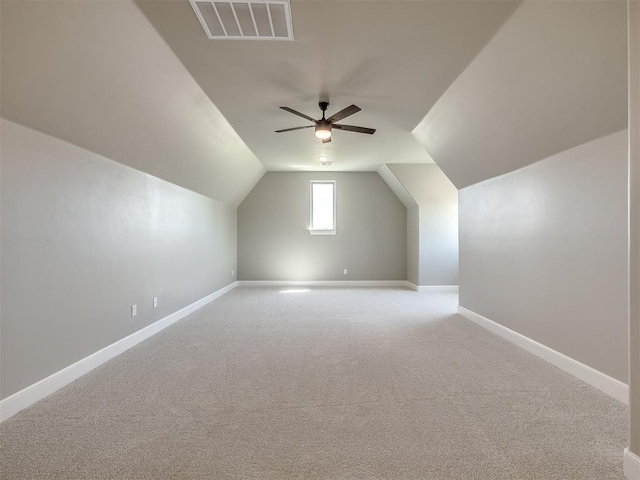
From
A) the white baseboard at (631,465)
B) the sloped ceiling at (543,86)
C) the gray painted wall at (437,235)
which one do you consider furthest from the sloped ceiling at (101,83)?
the gray painted wall at (437,235)

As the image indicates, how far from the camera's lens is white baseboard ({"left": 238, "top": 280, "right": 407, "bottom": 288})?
7770 mm

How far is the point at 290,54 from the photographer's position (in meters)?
2.65

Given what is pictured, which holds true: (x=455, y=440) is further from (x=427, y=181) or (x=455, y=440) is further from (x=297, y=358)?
(x=427, y=181)

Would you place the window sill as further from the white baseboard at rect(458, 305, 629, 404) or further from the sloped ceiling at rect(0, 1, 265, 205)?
the white baseboard at rect(458, 305, 629, 404)

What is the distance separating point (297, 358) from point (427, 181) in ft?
16.9

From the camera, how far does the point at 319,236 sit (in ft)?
25.9

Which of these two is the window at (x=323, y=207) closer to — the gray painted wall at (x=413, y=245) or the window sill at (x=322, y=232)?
the window sill at (x=322, y=232)

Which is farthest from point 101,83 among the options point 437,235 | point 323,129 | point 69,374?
point 437,235

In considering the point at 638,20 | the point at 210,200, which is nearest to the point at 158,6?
the point at 638,20

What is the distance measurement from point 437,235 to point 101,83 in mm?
6360

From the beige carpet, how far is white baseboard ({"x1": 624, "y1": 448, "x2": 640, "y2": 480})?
0.21 ft

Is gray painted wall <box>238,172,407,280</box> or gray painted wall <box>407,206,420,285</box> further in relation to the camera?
gray painted wall <box>238,172,407,280</box>

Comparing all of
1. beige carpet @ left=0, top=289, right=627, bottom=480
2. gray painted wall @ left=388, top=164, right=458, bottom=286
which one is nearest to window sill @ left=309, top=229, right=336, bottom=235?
gray painted wall @ left=388, top=164, right=458, bottom=286

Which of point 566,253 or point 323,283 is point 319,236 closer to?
point 323,283
